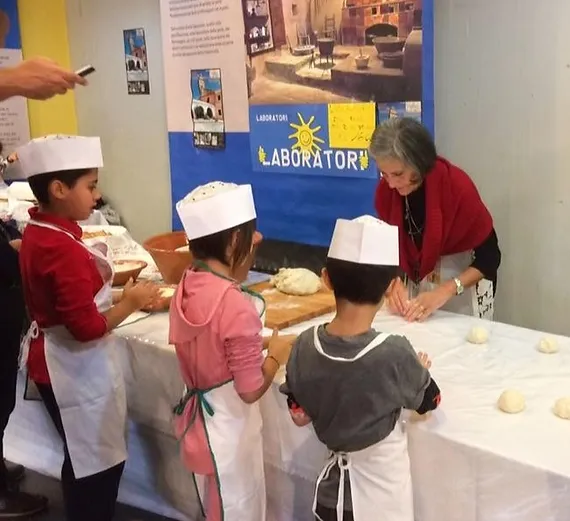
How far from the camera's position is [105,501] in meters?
1.86

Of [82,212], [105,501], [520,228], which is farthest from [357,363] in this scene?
[520,228]

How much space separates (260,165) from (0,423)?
55.2 inches

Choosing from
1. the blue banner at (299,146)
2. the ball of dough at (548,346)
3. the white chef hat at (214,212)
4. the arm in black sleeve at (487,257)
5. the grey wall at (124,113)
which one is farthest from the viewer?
the grey wall at (124,113)

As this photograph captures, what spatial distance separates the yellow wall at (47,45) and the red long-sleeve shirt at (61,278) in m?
2.24

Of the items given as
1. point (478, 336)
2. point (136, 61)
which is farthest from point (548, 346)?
point (136, 61)

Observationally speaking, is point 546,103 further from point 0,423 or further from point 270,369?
point 0,423

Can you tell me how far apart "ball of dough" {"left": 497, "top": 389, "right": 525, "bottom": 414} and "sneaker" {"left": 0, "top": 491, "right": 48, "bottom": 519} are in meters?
1.52

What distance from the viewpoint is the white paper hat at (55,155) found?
1.65 metres

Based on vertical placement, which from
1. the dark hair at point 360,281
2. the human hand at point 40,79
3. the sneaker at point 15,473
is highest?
the human hand at point 40,79

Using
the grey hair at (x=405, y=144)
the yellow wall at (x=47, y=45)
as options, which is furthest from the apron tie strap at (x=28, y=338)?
the yellow wall at (x=47, y=45)

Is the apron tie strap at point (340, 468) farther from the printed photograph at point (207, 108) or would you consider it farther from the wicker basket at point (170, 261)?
the printed photograph at point (207, 108)

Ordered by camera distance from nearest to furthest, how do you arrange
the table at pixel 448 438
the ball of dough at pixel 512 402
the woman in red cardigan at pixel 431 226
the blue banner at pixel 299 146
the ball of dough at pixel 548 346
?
the table at pixel 448 438 → the ball of dough at pixel 512 402 → the ball of dough at pixel 548 346 → the woman in red cardigan at pixel 431 226 → the blue banner at pixel 299 146

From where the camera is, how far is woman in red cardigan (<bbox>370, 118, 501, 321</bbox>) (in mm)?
1841

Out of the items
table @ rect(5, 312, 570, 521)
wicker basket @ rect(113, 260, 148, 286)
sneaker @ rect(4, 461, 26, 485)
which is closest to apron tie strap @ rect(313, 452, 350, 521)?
table @ rect(5, 312, 570, 521)
